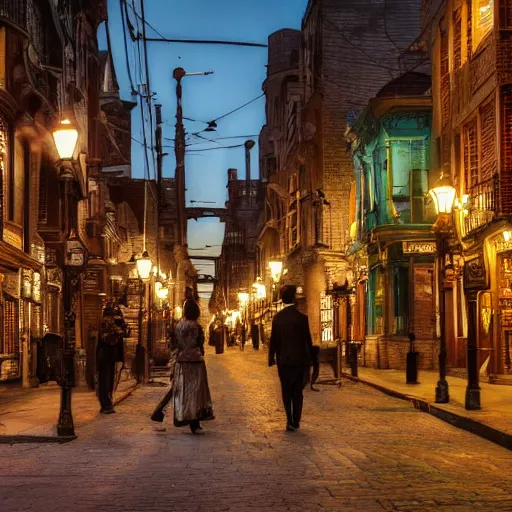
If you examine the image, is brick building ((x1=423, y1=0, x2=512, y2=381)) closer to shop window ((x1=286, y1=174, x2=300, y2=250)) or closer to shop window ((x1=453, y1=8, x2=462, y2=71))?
shop window ((x1=453, y1=8, x2=462, y2=71))

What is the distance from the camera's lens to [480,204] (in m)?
23.1

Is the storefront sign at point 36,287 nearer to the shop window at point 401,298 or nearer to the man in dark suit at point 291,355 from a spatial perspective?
the shop window at point 401,298

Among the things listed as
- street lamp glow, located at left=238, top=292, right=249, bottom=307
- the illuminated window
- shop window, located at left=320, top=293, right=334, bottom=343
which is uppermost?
the illuminated window

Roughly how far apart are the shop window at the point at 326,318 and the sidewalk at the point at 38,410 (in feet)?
66.8

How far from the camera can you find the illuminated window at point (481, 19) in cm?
2331

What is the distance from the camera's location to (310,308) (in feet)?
147

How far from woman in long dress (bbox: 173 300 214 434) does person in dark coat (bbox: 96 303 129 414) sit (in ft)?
9.62

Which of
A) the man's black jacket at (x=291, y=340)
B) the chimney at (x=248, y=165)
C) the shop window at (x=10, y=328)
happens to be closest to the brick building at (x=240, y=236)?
the chimney at (x=248, y=165)

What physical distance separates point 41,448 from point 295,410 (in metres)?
3.33

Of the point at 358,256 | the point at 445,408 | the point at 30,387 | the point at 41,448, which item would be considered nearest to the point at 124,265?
the point at 358,256

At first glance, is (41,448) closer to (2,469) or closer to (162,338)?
(2,469)

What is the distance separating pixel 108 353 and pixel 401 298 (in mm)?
17380

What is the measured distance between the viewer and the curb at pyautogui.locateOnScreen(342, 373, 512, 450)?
11.4 meters

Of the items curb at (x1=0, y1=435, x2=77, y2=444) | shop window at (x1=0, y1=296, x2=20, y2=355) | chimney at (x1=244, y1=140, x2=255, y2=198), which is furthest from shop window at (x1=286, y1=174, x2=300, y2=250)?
curb at (x1=0, y1=435, x2=77, y2=444)
